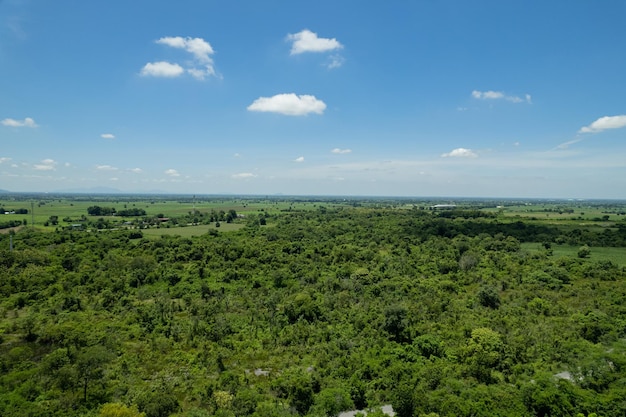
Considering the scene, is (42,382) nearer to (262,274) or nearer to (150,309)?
(150,309)

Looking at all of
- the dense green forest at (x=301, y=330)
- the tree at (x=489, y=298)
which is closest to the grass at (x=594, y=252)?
the dense green forest at (x=301, y=330)

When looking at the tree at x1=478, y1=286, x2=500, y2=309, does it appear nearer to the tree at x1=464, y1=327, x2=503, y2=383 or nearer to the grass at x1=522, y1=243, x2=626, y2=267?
the tree at x1=464, y1=327, x2=503, y2=383

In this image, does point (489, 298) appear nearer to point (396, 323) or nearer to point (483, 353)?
point (396, 323)

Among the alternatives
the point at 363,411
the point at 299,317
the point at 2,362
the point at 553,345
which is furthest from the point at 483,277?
the point at 2,362

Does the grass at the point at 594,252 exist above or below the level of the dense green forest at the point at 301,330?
above

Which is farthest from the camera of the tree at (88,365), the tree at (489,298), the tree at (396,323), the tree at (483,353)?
the tree at (489,298)

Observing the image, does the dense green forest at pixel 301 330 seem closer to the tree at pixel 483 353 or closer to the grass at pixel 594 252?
the tree at pixel 483 353
